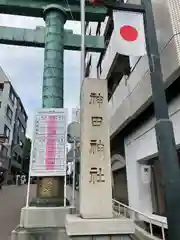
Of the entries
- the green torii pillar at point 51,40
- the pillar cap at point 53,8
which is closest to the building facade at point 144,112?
the green torii pillar at point 51,40

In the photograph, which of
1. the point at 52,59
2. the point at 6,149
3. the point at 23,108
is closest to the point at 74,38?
the point at 52,59

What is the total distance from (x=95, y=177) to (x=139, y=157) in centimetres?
428

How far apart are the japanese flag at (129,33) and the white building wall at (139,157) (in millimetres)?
3020

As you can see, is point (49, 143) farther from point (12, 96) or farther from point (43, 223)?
point (12, 96)

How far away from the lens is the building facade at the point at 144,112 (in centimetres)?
561

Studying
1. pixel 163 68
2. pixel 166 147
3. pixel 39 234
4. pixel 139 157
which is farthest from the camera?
pixel 139 157

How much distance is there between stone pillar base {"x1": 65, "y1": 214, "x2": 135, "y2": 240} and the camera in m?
3.67

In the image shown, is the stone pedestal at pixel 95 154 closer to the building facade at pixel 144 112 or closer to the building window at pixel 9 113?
the building facade at pixel 144 112

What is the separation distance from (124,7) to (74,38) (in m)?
6.85

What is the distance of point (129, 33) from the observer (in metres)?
3.69

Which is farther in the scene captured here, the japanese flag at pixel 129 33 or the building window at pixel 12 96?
the building window at pixel 12 96

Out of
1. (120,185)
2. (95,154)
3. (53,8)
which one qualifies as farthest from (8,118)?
(95,154)

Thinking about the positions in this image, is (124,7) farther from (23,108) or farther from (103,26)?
(23,108)

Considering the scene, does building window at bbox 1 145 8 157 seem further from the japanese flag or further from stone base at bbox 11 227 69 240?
the japanese flag
